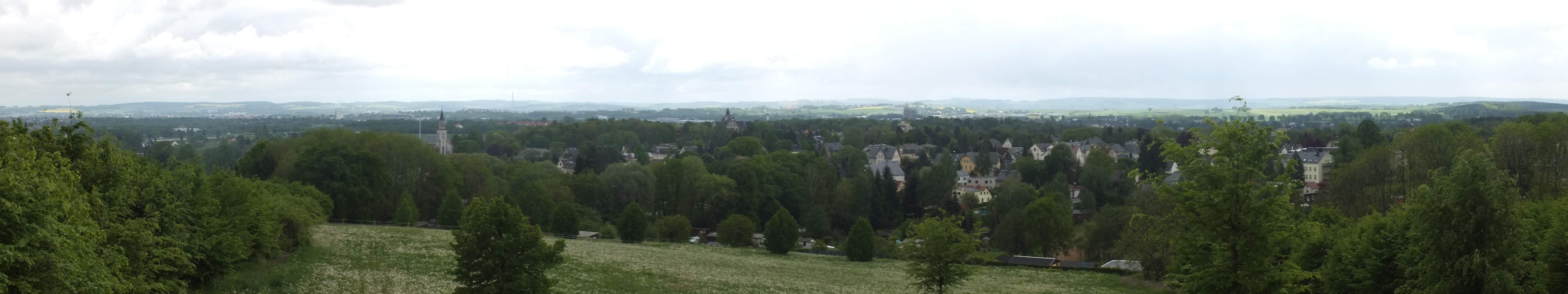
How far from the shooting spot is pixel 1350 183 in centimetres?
5203

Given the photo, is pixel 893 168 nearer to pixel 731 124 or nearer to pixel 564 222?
pixel 564 222

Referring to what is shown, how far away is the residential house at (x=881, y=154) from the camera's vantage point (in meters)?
125

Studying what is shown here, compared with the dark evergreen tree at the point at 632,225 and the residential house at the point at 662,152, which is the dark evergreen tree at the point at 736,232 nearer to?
the dark evergreen tree at the point at 632,225

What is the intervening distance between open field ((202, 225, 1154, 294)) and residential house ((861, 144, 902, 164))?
80.3m

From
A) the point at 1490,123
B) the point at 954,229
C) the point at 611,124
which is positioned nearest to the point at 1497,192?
the point at 954,229

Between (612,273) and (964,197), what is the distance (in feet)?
172

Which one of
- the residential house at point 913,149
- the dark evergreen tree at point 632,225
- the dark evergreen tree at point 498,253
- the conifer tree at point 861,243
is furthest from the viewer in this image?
the residential house at point 913,149

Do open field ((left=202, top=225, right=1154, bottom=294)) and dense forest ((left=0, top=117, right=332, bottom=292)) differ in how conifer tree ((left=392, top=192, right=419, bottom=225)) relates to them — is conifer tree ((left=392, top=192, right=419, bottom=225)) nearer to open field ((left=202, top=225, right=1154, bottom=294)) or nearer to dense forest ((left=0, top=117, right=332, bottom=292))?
open field ((left=202, top=225, right=1154, bottom=294))

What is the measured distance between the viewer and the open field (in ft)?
86.5

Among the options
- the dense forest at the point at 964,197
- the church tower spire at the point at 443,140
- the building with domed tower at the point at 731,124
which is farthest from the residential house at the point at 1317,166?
the church tower spire at the point at 443,140

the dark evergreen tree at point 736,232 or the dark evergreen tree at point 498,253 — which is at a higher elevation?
the dark evergreen tree at point 498,253

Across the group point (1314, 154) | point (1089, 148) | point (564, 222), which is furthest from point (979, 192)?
point (564, 222)

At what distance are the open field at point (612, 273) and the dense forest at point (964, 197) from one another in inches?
52.7

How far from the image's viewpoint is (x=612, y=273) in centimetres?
3184
